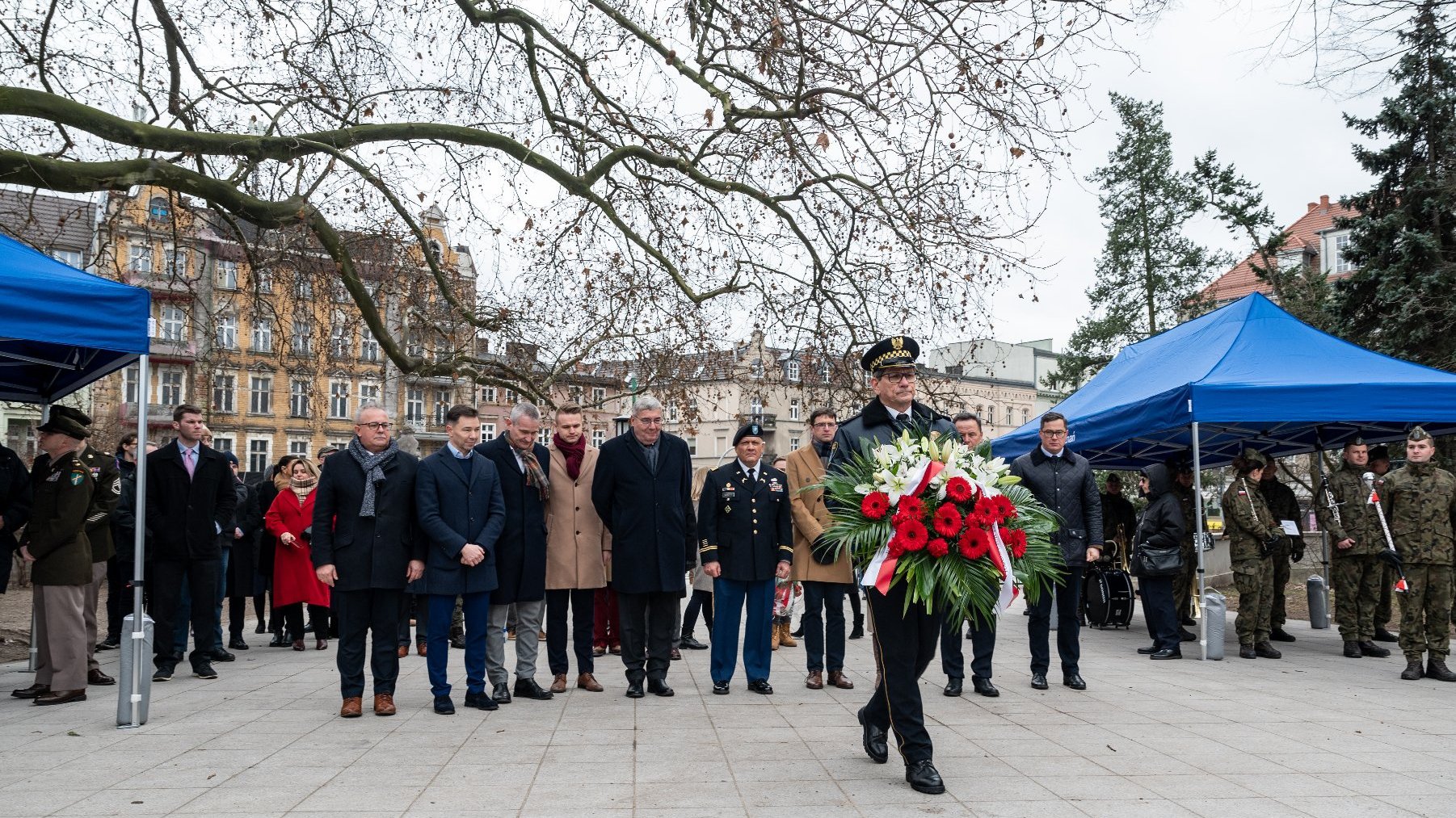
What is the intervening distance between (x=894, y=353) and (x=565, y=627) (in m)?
3.90

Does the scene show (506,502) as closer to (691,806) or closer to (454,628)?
(691,806)

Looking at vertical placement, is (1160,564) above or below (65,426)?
below

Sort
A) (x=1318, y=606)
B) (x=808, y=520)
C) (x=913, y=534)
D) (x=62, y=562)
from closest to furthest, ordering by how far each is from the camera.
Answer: (x=913, y=534) < (x=62, y=562) < (x=808, y=520) < (x=1318, y=606)

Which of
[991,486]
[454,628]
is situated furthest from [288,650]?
[991,486]

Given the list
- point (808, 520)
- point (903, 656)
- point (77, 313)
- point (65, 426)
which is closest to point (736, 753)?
point (903, 656)

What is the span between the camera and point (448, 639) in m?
7.55

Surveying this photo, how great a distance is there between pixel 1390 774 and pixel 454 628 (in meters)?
9.03

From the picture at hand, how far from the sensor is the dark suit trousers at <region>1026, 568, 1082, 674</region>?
862 centimetres

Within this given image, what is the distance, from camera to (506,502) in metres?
8.08

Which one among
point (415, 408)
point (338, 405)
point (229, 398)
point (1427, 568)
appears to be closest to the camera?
point (1427, 568)

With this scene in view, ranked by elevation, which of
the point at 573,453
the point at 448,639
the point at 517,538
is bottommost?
the point at 448,639

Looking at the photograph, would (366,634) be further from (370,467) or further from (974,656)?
(974,656)

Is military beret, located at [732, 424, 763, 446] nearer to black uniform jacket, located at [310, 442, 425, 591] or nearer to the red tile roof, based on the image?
black uniform jacket, located at [310, 442, 425, 591]

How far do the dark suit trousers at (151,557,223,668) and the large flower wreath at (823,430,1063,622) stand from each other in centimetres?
607
